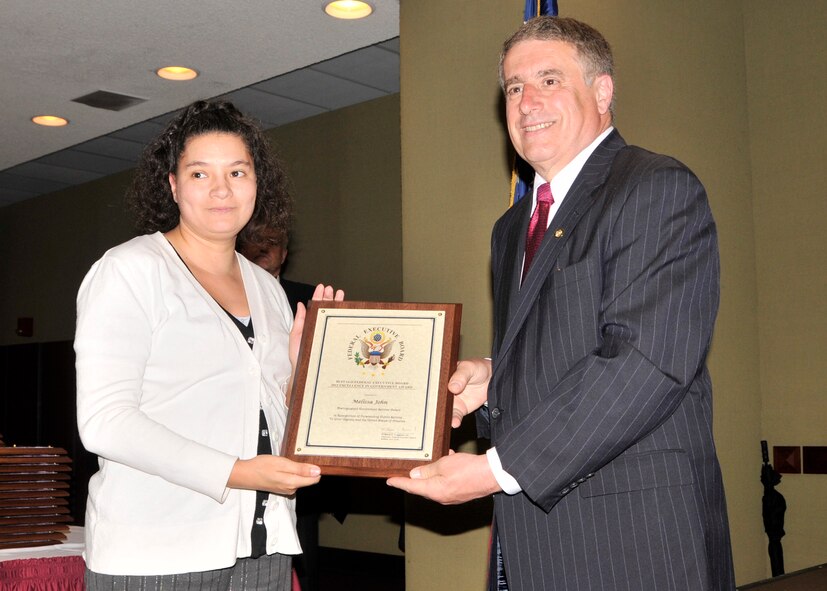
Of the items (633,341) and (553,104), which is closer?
(633,341)

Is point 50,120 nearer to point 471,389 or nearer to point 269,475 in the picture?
point 471,389

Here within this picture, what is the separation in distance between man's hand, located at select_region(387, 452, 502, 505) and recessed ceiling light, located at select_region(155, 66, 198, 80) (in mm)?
4409

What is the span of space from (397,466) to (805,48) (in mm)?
3372

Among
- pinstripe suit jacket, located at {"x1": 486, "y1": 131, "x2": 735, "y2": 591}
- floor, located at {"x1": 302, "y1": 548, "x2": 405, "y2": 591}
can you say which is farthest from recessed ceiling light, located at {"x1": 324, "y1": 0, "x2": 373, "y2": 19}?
floor, located at {"x1": 302, "y1": 548, "x2": 405, "y2": 591}

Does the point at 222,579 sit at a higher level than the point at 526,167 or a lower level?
lower

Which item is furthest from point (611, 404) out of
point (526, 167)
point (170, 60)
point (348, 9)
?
point (170, 60)

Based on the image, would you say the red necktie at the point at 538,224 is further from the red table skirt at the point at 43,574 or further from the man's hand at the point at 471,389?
the red table skirt at the point at 43,574

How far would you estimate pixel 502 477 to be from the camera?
5.83 ft

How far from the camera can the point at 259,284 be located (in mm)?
2213

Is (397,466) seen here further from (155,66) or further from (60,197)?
(60,197)

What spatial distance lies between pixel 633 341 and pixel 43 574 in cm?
168

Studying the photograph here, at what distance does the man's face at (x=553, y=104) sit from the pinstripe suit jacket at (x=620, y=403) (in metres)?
0.24

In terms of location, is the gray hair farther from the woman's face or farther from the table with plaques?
the table with plaques

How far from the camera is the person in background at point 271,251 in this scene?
2408 mm
